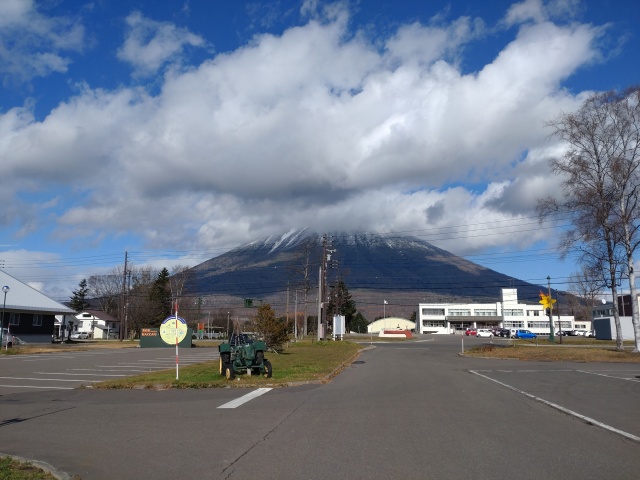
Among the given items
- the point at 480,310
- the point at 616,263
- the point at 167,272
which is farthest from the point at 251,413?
the point at 480,310

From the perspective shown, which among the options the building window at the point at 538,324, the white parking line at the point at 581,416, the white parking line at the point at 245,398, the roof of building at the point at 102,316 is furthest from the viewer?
the building window at the point at 538,324

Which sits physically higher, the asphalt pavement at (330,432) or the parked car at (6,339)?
the parked car at (6,339)

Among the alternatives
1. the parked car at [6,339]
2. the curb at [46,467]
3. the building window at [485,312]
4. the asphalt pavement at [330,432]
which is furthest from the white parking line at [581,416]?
the building window at [485,312]

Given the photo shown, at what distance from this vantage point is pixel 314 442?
8.49m

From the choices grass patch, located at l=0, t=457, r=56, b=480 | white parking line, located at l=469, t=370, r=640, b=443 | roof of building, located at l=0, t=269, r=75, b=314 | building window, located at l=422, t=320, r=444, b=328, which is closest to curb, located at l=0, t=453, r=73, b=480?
grass patch, located at l=0, t=457, r=56, b=480

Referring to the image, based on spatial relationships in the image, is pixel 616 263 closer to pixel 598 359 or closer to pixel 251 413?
pixel 598 359

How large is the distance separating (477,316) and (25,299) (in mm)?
113843

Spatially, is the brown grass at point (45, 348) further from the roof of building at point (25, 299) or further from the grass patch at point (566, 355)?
the grass patch at point (566, 355)

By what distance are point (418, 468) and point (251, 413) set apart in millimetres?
5223

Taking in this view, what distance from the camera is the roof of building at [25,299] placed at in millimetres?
52875

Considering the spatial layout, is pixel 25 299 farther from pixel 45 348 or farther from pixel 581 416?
pixel 581 416

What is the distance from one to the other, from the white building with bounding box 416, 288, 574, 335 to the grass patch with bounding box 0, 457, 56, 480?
443 ft

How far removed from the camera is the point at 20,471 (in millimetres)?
6574

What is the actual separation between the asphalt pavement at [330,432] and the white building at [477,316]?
127 m
